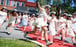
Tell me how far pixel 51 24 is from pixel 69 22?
907mm

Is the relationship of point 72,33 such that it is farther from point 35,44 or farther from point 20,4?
point 20,4

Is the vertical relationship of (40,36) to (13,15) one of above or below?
below

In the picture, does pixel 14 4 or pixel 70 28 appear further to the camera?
pixel 14 4

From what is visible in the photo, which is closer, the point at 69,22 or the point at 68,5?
the point at 69,22

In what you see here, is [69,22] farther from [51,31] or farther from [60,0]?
[60,0]

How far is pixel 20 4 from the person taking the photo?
41.2 meters

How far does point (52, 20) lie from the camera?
10898 mm

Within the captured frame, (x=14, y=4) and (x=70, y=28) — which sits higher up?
(x=14, y=4)

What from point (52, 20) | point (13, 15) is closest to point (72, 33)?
point (52, 20)

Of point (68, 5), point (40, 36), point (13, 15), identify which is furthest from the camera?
point (68, 5)

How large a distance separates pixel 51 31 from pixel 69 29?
1.02m

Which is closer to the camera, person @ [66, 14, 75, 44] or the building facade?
person @ [66, 14, 75, 44]

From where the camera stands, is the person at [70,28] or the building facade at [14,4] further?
the building facade at [14,4]

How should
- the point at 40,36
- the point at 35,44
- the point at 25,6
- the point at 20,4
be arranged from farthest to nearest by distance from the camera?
the point at 25,6 → the point at 20,4 → the point at 40,36 → the point at 35,44
